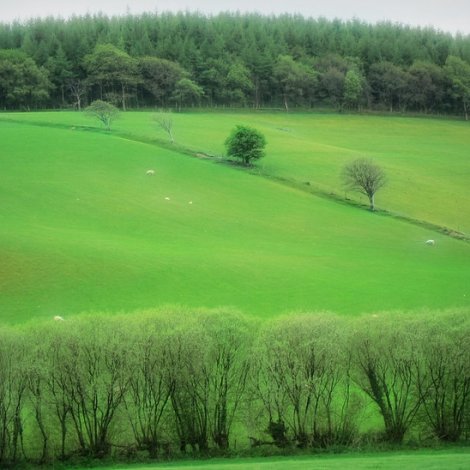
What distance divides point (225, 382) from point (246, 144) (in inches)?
2482

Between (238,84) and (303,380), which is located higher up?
(238,84)

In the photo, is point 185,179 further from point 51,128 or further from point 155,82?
point 155,82

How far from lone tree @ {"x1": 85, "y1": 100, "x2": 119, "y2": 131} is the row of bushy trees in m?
81.5

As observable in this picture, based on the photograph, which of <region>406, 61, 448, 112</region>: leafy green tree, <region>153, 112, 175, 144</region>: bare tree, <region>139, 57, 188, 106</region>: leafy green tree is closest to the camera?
<region>153, 112, 175, 144</region>: bare tree

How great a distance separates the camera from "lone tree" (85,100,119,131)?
10619cm

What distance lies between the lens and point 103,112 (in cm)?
10638

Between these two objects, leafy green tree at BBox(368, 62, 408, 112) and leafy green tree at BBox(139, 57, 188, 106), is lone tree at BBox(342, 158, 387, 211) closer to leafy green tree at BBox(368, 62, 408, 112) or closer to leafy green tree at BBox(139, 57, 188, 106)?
leafy green tree at BBox(139, 57, 188, 106)

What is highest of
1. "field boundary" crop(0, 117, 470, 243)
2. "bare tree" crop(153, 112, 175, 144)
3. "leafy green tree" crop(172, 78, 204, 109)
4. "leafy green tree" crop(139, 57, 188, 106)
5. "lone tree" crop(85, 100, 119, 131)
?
"leafy green tree" crop(139, 57, 188, 106)

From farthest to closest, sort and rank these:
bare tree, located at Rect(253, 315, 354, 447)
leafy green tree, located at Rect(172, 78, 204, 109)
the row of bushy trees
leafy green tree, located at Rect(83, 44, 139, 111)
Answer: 1. leafy green tree, located at Rect(83, 44, 139, 111)
2. leafy green tree, located at Rect(172, 78, 204, 109)
3. bare tree, located at Rect(253, 315, 354, 447)
4. the row of bushy trees

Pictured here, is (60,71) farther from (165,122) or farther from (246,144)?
(246,144)

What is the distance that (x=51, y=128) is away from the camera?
341ft

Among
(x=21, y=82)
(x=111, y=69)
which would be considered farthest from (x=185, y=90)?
(x=21, y=82)

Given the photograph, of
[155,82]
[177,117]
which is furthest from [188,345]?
[155,82]

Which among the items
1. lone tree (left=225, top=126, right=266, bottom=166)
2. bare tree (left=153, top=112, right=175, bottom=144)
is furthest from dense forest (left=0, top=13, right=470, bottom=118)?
lone tree (left=225, top=126, right=266, bottom=166)
